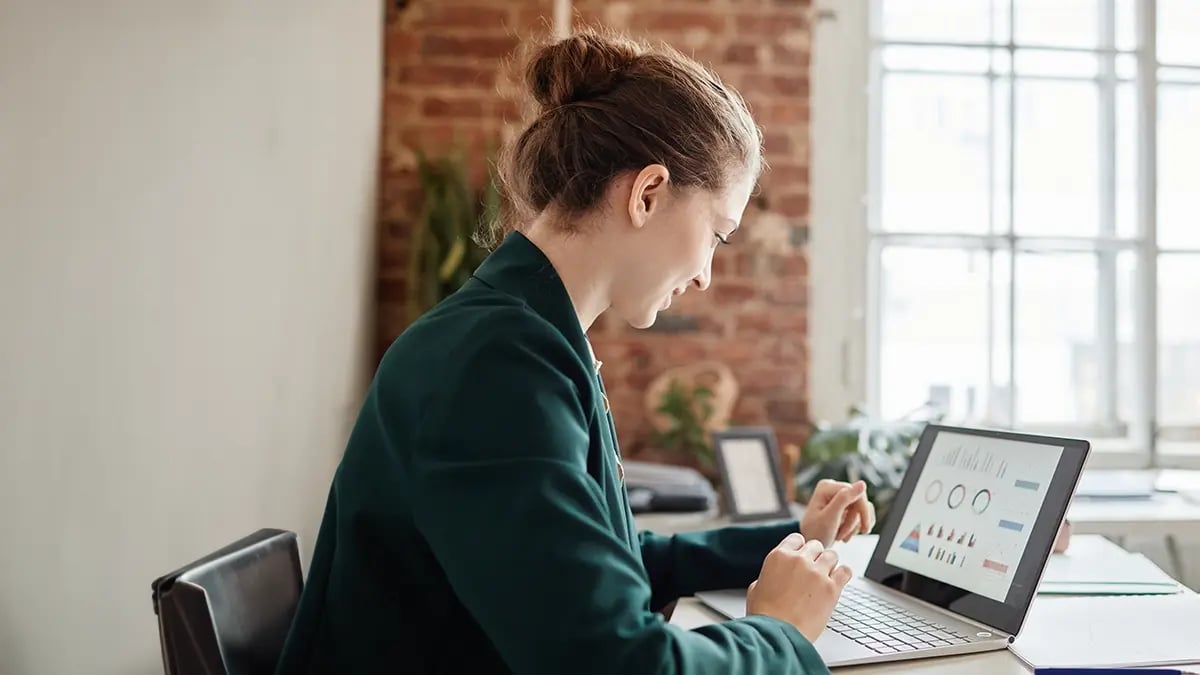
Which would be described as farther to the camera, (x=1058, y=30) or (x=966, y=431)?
(x=1058, y=30)

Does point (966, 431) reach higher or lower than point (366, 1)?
lower

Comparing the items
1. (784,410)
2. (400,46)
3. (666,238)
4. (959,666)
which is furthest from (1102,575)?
(400,46)

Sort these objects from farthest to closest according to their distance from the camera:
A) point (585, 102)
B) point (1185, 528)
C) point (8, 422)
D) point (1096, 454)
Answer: point (1096, 454) → point (1185, 528) → point (585, 102) → point (8, 422)

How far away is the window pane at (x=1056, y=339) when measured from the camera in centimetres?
339

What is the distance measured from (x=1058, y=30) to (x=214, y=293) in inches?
114

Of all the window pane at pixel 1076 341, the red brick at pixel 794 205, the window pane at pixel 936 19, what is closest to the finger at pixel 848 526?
the red brick at pixel 794 205

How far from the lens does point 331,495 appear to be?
1.06 meters

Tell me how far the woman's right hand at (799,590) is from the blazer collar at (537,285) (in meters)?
0.28

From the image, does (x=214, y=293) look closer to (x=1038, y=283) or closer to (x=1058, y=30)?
(x=1038, y=283)

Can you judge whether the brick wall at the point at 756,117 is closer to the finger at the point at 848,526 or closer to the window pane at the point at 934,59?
the window pane at the point at 934,59

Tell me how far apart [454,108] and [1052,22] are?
1948mm

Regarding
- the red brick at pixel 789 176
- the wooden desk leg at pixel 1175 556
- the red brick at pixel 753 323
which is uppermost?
the red brick at pixel 789 176

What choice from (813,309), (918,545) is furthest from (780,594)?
(813,309)

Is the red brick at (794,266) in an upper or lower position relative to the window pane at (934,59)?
lower
